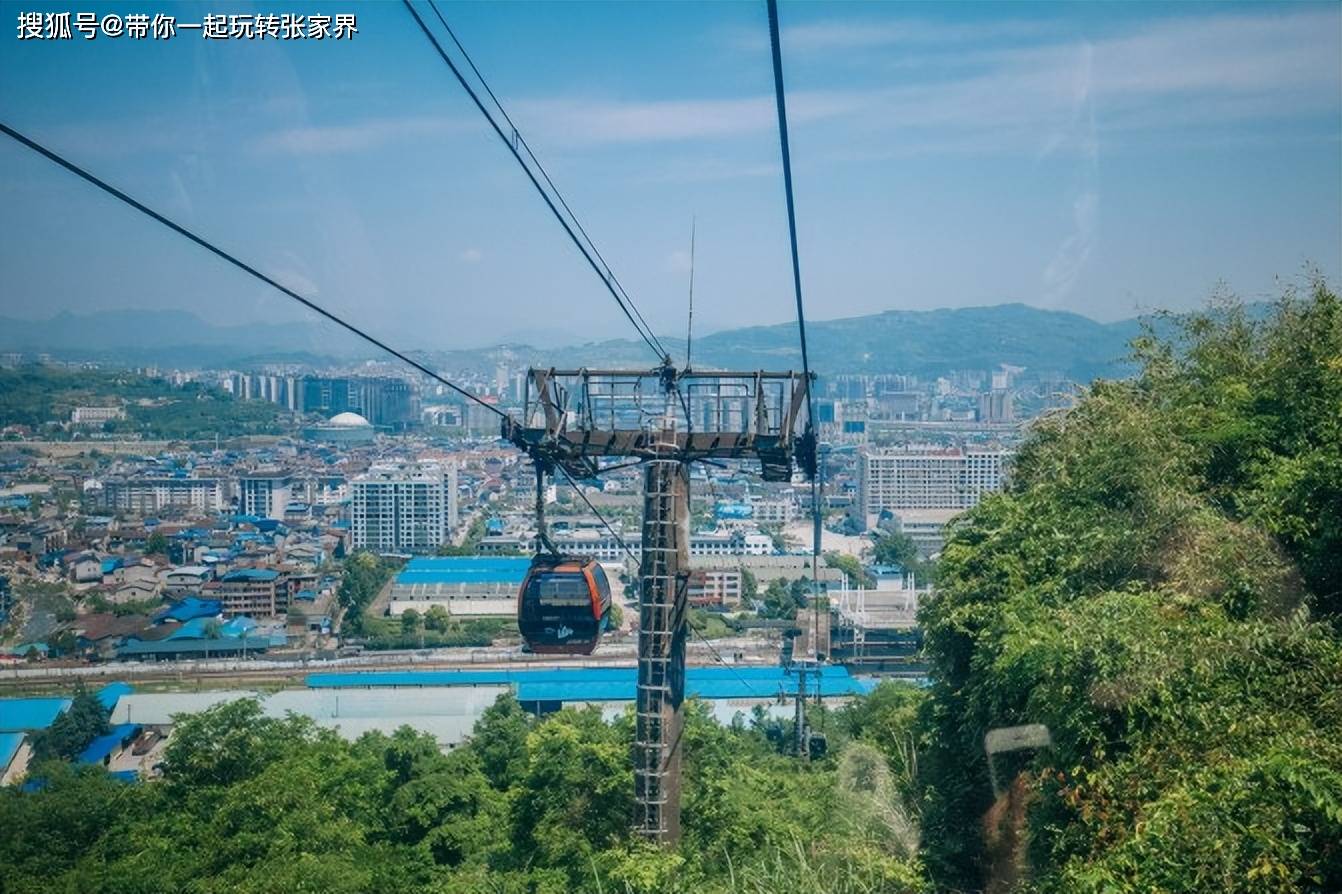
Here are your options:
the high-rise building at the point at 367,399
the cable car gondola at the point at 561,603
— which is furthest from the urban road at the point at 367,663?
the high-rise building at the point at 367,399

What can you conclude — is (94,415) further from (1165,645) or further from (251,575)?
Result: (1165,645)

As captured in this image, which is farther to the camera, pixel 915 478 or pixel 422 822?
pixel 915 478

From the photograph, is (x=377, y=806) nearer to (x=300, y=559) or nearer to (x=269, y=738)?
(x=269, y=738)

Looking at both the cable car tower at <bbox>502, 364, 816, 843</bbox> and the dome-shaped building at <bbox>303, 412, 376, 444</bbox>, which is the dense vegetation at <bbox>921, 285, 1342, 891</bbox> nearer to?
the cable car tower at <bbox>502, 364, 816, 843</bbox>

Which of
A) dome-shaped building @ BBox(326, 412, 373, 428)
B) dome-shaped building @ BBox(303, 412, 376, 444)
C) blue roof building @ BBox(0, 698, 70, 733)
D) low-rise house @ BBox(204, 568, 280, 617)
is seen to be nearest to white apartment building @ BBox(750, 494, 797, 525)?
low-rise house @ BBox(204, 568, 280, 617)

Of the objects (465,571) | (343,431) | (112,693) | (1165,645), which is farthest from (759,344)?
(1165,645)
